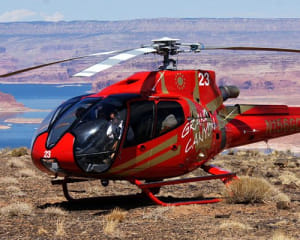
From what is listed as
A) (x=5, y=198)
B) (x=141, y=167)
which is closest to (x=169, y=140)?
(x=141, y=167)

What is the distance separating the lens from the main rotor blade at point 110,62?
10.2m

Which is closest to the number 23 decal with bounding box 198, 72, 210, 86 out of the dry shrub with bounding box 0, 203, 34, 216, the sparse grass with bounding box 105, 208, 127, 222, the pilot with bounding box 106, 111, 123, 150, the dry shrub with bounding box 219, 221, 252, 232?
the pilot with bounding box 106, 111, 123, 150

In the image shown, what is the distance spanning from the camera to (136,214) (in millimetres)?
12312

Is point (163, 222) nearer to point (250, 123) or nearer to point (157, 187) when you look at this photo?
point (157, 187)

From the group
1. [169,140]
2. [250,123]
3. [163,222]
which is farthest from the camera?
[250,123]

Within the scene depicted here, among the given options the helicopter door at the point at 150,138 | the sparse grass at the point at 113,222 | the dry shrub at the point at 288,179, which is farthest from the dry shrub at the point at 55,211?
the dry shrub at the point at 288,179

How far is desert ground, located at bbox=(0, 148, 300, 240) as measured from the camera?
1026 centimetres

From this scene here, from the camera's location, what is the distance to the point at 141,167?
42.1 ft

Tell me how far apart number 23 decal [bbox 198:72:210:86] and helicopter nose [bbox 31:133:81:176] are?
3.75 m

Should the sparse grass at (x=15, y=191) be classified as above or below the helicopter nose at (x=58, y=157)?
below

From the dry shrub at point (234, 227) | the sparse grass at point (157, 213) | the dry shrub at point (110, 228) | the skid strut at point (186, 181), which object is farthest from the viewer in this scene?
the skid strut at point (186, 181)

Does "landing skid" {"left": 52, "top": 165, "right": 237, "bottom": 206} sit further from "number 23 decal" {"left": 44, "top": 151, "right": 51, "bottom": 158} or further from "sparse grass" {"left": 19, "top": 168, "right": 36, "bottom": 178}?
"sparse grass" {"left": 19, "top": 168, "right": 36, "bottom": 178}

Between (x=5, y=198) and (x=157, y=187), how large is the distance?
3.36m

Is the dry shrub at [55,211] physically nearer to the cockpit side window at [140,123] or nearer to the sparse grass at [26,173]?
the cockpit side window at [140,123]
